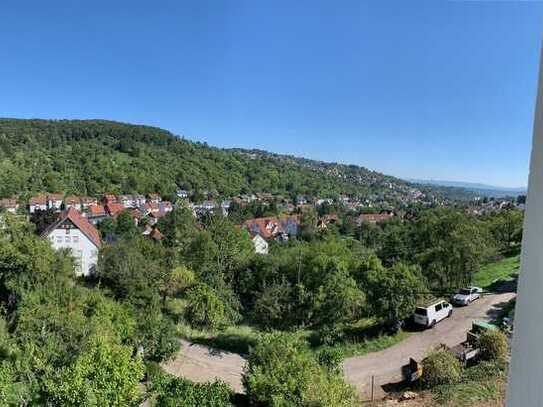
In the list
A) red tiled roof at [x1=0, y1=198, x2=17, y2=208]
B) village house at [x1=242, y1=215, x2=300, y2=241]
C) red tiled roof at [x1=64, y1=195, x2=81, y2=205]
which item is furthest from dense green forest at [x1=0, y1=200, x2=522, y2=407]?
red tiled roof at [x1=64, y1=195, x2=81, y2=205]

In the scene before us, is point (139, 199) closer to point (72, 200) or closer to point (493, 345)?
point (72, 200)

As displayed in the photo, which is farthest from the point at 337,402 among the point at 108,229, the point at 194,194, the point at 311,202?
the point at 311,202

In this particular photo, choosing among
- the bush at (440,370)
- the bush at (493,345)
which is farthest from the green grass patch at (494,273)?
the bush at (440,370)

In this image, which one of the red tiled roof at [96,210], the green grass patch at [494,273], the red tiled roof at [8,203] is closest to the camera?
the green grass patch at [494,273]

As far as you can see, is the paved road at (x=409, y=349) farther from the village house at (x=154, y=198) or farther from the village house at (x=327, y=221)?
the village house at (x=154, y=198)

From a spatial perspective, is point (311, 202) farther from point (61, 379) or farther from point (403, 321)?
point (61, 379)

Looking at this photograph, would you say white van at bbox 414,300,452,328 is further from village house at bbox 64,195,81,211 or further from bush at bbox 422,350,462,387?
village house at bbox 64,195,81,211

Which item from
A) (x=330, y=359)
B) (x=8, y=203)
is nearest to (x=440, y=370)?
(x=330, y=359)
